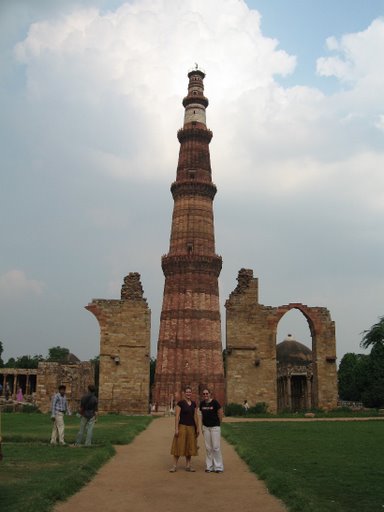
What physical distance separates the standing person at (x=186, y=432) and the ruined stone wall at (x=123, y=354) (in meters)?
18.2

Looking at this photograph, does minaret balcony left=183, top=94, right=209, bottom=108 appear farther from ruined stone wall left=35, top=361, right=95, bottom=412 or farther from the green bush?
the green bush

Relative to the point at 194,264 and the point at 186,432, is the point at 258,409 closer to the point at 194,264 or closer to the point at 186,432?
the point at 194,264

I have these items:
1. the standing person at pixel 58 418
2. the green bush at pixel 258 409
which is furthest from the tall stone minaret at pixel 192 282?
the standing person at pixel 58 418

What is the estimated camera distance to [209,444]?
316 inches

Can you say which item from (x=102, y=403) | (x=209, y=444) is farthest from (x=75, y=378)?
(x=209, y=444)

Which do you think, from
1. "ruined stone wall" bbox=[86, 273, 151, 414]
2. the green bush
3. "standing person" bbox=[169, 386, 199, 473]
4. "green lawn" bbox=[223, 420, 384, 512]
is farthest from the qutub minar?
"standing person" bbox=[169, 386, 199, 473]

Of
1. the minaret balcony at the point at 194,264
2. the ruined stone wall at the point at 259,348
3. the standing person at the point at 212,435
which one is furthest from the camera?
the minaret balcony at the point at 194,264

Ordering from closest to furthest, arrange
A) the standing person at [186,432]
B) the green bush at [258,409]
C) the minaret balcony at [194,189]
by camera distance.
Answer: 1. the standing person at [186,432]
2. the green bush at [258,409]
3. the minaret balcony at [194,189]

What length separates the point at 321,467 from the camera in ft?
27.2

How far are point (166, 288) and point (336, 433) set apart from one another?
2062 cm

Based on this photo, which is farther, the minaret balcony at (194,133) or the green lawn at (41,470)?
the minaret balcony at (194,133)

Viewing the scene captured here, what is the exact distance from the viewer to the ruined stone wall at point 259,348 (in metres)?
26.7

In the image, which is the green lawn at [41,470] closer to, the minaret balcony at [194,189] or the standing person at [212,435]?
the standing person at [212,435]

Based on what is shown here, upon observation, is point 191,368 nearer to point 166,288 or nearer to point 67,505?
point 166,288
